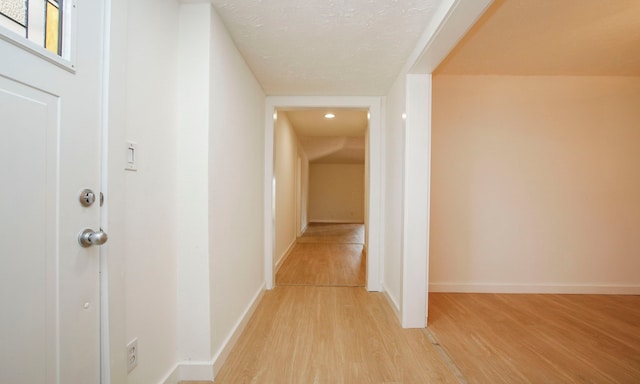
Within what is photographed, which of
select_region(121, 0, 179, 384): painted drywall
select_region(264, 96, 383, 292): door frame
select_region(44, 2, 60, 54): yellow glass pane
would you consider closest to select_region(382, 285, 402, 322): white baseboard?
select_region(264, 96, 383, 292): door frame

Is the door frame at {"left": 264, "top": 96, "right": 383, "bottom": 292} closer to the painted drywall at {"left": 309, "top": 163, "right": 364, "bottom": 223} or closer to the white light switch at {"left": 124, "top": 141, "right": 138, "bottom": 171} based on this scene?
the white light switch at {"left": 124, "top": 141, "right": 138, "bottom": 171}

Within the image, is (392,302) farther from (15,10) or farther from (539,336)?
(15,10)

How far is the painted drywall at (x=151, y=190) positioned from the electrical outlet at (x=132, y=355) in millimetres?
22

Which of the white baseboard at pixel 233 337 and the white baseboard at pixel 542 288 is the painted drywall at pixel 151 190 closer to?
the white baseboard at pixel 233 337

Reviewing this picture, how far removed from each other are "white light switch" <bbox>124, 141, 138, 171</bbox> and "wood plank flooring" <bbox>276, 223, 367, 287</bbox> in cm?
232

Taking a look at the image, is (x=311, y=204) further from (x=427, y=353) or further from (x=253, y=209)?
(x=427, y=353)

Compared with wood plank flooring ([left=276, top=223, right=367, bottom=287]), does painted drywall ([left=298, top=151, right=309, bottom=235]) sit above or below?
above

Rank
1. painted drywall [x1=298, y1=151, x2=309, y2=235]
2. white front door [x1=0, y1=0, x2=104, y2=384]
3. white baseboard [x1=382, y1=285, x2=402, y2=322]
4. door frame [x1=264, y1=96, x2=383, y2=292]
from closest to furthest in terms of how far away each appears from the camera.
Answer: white front door [x1=0, y1=0, x2=104, y2=384] → white baseboard [x1=382, y1=285, x2=402, y2=322] → door frame [x1=264, y1=96, x2=383, y2=292] → painted drywall [x1=298, y1=151, x2=309, y2=235]

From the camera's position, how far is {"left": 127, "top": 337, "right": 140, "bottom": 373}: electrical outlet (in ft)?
3.61

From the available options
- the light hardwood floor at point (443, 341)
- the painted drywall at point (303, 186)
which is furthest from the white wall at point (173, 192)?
the painted drywall at point (303, 186)

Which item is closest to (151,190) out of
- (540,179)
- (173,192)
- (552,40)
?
(173,192)

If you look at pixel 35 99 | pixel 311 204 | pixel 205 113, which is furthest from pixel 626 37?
pixel 311 204

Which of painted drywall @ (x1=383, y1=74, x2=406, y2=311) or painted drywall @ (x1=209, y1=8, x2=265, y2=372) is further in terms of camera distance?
painted drywall @ (x1=383, y1=74, x2=406, y2=311)

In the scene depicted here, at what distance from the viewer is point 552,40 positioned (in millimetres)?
2047
